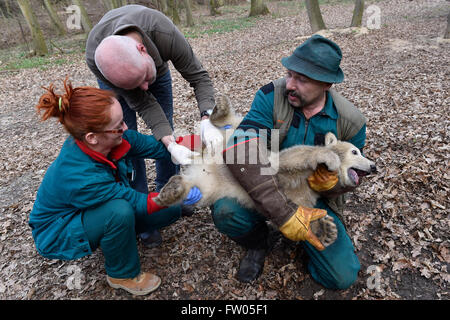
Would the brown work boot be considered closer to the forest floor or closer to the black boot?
the forest floor

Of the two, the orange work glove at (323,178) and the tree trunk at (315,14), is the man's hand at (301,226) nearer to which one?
the orange work glove at (323,178)

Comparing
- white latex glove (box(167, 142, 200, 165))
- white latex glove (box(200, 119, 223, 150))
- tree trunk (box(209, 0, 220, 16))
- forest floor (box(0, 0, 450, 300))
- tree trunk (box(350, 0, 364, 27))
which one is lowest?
tree trunk (box(209, 0, 220, 16))

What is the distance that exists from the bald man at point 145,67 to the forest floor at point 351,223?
3.59ft

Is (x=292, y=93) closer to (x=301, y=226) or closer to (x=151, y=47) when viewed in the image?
(x=301, y=226)

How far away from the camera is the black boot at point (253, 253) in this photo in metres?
2.68

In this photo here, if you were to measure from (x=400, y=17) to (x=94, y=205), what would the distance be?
17.1 meters

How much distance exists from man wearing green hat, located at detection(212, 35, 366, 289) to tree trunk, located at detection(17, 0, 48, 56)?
1448cm

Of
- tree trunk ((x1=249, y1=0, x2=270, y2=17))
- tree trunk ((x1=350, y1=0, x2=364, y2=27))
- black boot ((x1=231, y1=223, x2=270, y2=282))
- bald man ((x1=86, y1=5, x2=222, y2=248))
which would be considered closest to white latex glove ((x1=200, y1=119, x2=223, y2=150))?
bald man ((x1=86, y1=5, x2=222, y2=248))

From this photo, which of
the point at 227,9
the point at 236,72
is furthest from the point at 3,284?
the point at 227,9

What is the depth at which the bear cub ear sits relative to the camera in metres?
2.57

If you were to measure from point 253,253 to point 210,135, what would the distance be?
128 cm

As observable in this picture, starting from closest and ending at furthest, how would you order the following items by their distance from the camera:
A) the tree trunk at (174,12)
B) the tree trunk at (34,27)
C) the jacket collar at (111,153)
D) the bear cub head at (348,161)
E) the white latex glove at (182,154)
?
the jacket collar at (111,153), the bear cub head at (348,161), the white latex glove at (182,154), the tree trunk at (34,27), the tree trunk at (174,12)

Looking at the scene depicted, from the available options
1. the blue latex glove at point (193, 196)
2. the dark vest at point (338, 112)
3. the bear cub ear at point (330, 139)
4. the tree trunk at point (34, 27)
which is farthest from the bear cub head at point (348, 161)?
the tree trunk at point (34, 27)

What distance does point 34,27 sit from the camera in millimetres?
12875
